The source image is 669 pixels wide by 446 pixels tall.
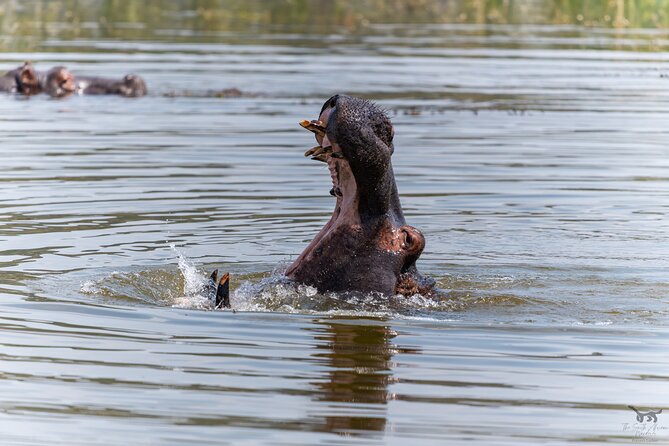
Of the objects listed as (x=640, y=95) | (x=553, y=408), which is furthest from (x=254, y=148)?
(x=553, y=408)

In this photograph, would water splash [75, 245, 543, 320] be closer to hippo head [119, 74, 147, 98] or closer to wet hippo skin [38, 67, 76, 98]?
hippo head [119, 74, 147, 98]

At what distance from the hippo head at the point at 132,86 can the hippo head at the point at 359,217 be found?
12308mm

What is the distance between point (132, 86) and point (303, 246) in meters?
9.97

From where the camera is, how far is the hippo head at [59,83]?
816 inches

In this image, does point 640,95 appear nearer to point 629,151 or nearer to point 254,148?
point 629,151

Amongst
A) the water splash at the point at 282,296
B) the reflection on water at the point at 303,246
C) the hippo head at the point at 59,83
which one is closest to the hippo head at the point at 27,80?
the hippo head at the point at 59,83

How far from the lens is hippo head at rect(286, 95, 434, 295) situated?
24.2 feet

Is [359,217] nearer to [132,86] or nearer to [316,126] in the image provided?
[316,126]

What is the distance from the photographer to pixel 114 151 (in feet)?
51.1

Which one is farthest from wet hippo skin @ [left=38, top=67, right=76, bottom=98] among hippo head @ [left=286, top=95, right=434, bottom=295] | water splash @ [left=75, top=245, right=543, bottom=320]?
hippo head @ [left=286, top=95, right=434, bottom=295]

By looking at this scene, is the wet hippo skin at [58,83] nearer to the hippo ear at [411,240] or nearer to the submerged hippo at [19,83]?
the submerged hippo at [19,83]

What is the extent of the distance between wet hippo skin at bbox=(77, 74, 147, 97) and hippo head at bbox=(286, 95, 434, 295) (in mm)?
12384

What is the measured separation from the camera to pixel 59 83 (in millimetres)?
20781

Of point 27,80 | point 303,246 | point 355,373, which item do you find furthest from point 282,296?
point 27,80
